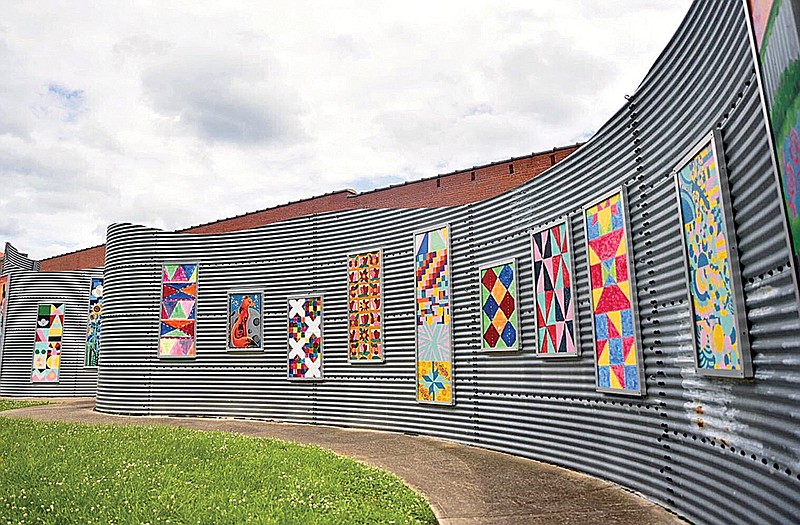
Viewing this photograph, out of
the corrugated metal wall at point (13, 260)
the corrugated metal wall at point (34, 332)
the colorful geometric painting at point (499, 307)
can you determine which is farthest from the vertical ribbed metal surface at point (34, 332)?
the colorful geometric painting at point (499, 307)

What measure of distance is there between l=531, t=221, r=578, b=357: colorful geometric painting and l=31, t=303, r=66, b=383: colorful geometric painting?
61.5 feet

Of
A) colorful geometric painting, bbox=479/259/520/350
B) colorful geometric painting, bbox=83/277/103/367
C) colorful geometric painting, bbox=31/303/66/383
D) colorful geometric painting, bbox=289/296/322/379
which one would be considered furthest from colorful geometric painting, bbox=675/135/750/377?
colorful geometric painting, bbox=31/303/66/383

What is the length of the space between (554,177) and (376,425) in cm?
569

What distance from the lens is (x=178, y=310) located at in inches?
555

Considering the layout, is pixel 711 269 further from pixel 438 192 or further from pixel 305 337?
pixel 438 192

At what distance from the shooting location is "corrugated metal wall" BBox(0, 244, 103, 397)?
68.4 feet

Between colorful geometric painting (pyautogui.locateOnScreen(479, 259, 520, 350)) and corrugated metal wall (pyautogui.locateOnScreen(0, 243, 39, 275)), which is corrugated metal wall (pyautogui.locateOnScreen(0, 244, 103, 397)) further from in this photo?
colorful geometric painting (pyautogui.locateOnScreen(479, 259, 520, 350))

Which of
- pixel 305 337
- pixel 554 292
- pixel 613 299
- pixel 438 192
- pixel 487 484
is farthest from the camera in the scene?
pixel 438 192

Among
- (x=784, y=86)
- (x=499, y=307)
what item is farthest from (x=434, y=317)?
(x=784, y=86)

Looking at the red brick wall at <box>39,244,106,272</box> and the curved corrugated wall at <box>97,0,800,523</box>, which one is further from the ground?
the red brick wall at <box>39,244,106,272</box>

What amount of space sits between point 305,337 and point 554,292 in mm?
6404

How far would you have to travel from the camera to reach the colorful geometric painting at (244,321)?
43.8ft

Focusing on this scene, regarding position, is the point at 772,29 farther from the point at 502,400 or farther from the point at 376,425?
the point at 376,425

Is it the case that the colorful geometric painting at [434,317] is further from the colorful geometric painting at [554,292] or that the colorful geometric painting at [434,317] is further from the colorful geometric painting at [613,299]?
the colorful geometric painting at [613,299]
